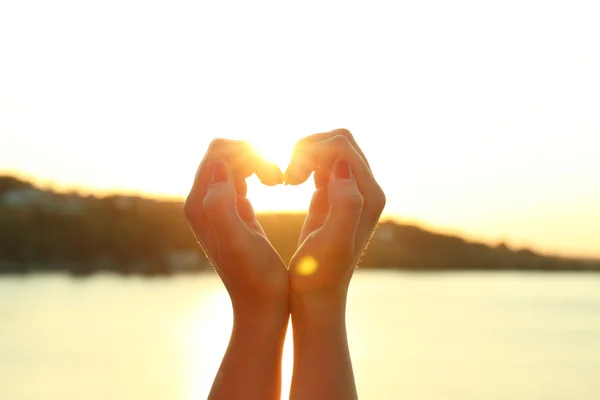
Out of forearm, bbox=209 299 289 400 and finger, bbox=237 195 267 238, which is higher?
finger, bbox=237 195 267 238

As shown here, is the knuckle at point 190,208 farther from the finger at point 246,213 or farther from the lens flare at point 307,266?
the lens flare at point 307,266

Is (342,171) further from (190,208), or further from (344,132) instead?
(190,208)

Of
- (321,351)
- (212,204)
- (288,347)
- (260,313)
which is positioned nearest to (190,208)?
(212,204)

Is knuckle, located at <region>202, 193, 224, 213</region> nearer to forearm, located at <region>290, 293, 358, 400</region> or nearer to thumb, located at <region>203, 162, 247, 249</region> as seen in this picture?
thumb, located at <region>203, 162, 247, 249</region>

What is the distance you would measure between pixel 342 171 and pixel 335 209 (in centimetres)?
7

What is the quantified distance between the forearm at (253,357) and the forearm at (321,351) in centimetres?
→ 3

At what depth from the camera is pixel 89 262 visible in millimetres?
22766

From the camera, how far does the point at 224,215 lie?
1294 millimetres

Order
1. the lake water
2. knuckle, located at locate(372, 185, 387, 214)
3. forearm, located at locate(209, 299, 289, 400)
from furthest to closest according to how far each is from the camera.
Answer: the lake water < knuckle, located at locate(372, 185, 387, 214) < forearm, located at locate(209, 299, 289, 400)

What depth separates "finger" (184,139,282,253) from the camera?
1.34 meters

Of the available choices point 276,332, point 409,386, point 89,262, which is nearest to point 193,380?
point 409,386

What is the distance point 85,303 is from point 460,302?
9.81 meters

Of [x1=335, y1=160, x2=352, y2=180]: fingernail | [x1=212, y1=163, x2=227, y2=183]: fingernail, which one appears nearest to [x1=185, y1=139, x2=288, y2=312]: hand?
[x1=212, y1=163, x2=227, y2=183]: fingernail

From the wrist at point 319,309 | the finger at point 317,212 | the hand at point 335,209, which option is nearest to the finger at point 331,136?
the hand at point 335,209
